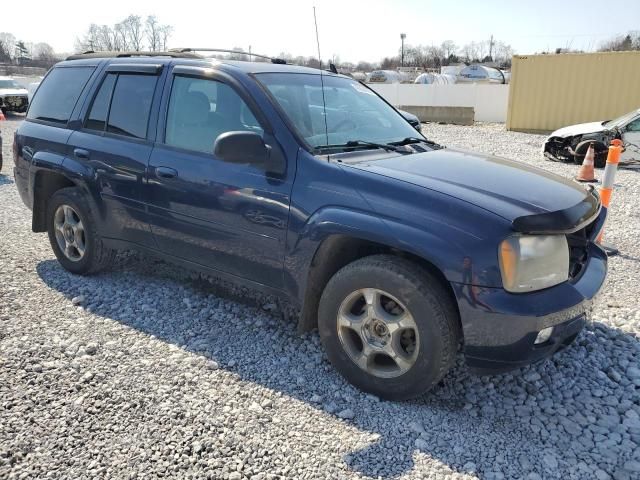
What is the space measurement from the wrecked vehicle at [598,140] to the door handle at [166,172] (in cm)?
1058

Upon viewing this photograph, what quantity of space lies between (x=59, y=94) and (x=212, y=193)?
7.44ft

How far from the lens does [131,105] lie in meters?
4.17

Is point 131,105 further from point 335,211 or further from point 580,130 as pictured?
point 580,130

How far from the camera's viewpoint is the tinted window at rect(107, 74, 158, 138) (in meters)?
4.04

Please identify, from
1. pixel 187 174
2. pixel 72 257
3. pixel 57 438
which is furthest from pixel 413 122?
pixel 57 438

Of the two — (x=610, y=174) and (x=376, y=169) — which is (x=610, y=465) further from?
(x=610, y=174)

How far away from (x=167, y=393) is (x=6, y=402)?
858 millimetres

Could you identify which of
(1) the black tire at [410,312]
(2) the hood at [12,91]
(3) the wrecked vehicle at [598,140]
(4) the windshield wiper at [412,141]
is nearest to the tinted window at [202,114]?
(4) the windshield wiper at [412,141]

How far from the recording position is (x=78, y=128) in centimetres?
450

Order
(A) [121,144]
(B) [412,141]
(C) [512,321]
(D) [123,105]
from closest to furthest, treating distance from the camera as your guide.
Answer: (C) [512,321] < (B) [412,141] < (A) [121,144] < (D) [123,105]

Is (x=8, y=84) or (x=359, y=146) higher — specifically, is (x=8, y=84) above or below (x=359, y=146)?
above

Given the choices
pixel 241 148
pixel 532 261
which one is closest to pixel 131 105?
pixel 241 148

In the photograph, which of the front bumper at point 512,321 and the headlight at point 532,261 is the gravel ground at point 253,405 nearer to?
the front bumper at point 512,321

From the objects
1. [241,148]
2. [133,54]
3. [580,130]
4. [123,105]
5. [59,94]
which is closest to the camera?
[241,148]
